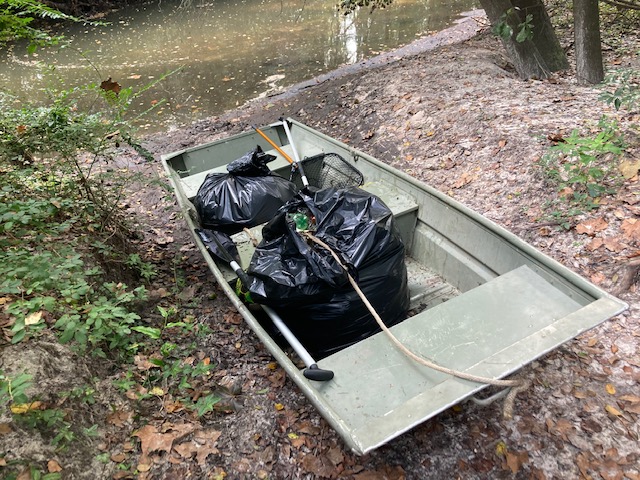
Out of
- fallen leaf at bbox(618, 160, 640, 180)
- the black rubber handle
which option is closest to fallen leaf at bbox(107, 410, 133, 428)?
the black rubber handle

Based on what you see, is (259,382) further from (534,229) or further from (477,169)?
(477,169)

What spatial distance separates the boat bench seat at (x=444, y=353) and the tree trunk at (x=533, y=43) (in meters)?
5.00

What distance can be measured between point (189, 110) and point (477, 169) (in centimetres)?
629

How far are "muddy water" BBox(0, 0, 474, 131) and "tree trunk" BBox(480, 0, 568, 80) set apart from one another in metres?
4.77

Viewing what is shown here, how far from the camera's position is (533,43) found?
244 inches

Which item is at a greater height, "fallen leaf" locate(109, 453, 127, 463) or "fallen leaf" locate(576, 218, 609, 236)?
"fallen leaf" locate(576, 218, 609, 236)

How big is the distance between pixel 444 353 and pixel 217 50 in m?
11.8

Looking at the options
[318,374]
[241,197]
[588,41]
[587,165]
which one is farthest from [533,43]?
[318,374]

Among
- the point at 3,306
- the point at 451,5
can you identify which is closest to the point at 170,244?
the point at 3,306

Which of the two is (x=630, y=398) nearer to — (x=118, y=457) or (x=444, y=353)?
(x=444, y=353)

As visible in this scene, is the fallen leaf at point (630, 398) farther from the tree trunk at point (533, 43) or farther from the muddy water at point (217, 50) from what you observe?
the muddy water at point (217, 50)

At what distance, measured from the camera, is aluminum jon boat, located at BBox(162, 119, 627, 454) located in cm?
194

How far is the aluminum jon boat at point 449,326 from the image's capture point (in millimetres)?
1944

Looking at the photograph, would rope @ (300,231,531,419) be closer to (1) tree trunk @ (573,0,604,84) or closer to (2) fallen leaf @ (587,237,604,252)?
(2) fallen leaf @ (587,237,604,252)
